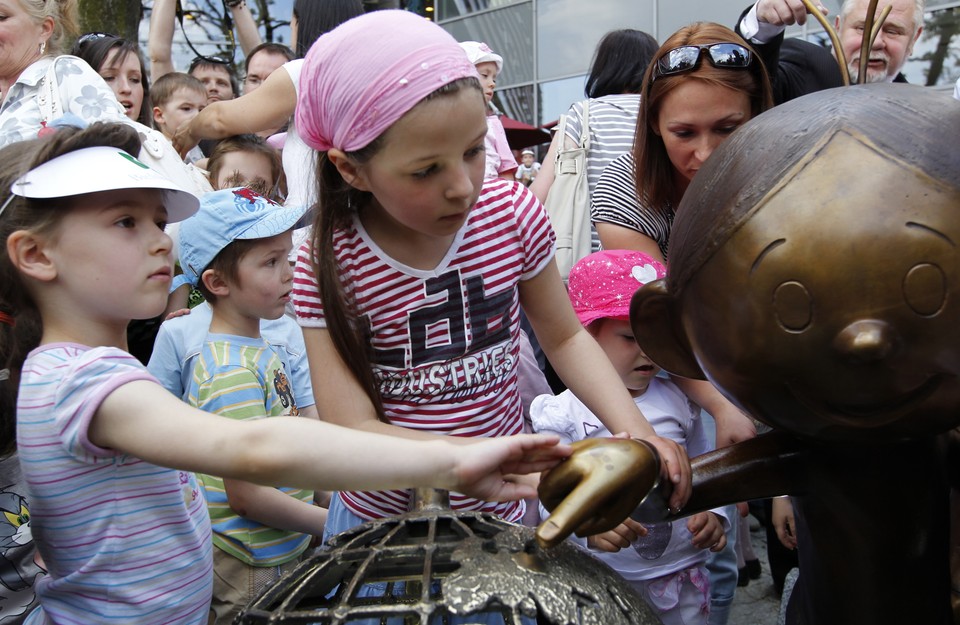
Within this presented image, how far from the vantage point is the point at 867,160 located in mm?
1022

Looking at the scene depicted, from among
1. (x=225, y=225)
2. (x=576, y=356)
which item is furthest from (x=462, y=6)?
(x=576, y=356)

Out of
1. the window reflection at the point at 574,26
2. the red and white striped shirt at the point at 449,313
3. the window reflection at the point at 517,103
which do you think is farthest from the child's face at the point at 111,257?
the window reflection at the point at 517,103

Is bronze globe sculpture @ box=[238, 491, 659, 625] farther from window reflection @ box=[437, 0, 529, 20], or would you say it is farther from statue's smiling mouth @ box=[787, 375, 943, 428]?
window reflection @ box=[437, 0, 529, 20]

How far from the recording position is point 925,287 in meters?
Result: 0.98

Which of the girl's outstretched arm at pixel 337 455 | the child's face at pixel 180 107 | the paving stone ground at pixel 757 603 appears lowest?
the paving stone ground at pixel 757 603

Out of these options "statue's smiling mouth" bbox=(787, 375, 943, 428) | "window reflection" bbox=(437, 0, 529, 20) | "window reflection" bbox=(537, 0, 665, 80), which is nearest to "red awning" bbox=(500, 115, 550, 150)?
"window reflection" bbox=(537, 0, 665, 80)

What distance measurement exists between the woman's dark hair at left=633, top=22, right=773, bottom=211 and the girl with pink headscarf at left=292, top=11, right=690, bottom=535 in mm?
575

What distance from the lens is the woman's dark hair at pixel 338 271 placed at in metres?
1.52

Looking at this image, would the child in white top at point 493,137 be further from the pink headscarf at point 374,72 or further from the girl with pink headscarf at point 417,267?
the pink headscarf at point 374,72

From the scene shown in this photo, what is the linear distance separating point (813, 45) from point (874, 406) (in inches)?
79.5

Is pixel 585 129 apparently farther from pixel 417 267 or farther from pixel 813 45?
pixel 417 267

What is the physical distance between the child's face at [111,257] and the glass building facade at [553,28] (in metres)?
7.29

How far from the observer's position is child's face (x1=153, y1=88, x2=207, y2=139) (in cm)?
417

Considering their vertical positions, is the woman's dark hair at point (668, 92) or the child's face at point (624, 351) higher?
the woman's dark hair at point (668, 92)
